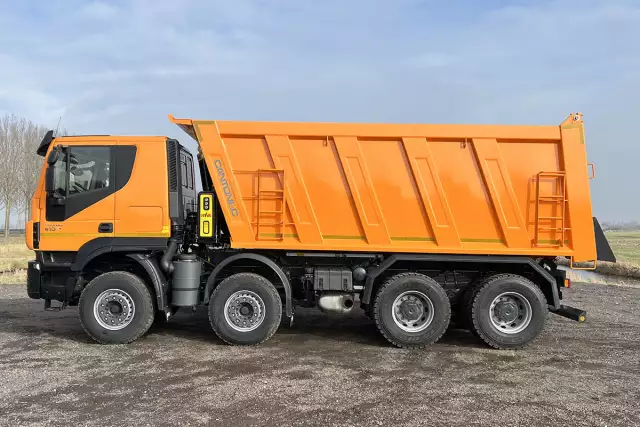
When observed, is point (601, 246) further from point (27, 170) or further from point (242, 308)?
point (27, 170)

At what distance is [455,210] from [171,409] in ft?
14.1

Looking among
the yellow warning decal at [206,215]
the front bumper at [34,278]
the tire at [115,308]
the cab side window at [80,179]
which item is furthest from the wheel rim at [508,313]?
the front bumper at [34,278]

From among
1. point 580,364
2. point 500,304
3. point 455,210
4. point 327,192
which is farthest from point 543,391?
point 327,192

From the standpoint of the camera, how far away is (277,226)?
620 centimetres

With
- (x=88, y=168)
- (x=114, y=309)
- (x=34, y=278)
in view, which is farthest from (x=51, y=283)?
(x=88, y=168)

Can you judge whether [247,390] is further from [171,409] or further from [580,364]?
[580,364]

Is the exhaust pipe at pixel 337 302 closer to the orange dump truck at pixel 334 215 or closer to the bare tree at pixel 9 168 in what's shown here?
the orange dump truck at pixel 334 215

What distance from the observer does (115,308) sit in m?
6.13

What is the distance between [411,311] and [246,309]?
233 cm

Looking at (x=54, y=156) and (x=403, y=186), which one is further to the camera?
(x=403, y=186)

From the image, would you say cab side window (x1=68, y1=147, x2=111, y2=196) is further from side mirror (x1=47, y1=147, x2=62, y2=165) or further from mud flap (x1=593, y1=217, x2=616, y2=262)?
mud flap (x1=593, y1=217, x2=616, y2=262)

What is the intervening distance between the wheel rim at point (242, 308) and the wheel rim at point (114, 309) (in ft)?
4.39

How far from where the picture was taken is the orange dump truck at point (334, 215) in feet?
19.9

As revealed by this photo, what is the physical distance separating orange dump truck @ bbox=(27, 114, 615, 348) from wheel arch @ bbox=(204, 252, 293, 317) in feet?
0.08
